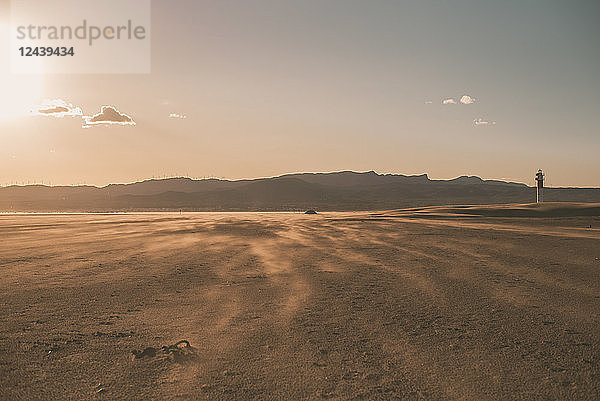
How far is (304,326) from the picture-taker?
548cm

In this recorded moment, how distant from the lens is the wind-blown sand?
389 centimetres

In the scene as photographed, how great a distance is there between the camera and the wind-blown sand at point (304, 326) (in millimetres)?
3887

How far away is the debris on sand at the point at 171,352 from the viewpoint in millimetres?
4480

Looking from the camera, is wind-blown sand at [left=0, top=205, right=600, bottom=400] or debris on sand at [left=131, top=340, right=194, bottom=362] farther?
debris on sand at [left=131, top=340, right=194, bottom=362]

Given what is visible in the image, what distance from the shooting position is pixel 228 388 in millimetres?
3811

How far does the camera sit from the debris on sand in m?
4.48

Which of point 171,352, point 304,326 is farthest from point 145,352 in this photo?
point 304,326

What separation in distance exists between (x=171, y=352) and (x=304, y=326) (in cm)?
182

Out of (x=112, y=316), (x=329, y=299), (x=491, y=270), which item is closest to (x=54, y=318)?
(x=112, y=316)

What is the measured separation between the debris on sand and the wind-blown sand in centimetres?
6

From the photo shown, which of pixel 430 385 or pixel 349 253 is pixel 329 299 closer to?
pixel 430 385

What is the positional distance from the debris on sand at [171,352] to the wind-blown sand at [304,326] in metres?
0.06

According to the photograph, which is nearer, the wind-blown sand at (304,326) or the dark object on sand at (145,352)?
the wind-blown sand at (304,326)

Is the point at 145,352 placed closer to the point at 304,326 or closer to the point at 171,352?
the point at 171,352
